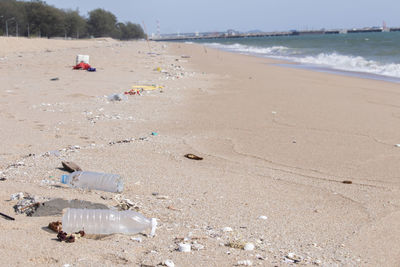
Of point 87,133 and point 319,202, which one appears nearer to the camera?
point 319,202

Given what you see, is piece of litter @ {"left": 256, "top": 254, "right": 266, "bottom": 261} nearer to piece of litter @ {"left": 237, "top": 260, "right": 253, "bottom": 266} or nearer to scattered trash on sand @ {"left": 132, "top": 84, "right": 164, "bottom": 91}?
piece of litter @ {"left": 237, "top": 260, "right": 253, "bottom": 266}

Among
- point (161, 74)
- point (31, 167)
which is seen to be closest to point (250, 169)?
point (31, 167)

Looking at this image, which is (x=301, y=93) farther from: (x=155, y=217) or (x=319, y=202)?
(x=155, y=217)

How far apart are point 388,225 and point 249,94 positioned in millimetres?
7105

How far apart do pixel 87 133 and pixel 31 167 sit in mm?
1760

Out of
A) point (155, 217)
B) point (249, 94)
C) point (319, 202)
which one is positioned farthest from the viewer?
point (249, 94)

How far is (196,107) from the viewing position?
8.55 meters

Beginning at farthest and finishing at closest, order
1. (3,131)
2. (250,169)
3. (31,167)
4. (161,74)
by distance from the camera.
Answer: (161,74) → (3,131) → (250,169) → (31,167)

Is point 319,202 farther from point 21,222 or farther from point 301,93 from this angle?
point 301,93

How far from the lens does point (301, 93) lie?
10898 mm

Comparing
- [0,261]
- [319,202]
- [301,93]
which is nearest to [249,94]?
[301,93]

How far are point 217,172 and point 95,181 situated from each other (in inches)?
50.3

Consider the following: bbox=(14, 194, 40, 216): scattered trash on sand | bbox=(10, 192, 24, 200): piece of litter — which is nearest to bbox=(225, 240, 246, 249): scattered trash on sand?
bbox=(14, 194, 40, 216): scattered trash on sand

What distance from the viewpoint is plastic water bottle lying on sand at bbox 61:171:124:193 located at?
13.1 feet
